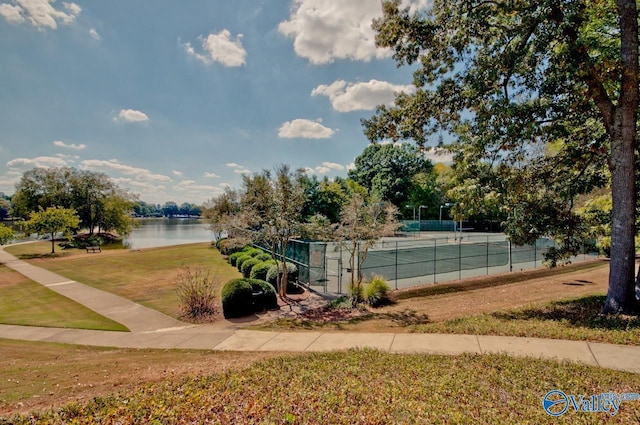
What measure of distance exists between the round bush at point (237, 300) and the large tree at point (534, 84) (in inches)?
284

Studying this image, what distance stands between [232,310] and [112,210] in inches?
1775

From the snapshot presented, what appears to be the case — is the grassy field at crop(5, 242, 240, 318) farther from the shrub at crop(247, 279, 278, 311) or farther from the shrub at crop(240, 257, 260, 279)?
the shrub at crop(247, 279, 278, 311)

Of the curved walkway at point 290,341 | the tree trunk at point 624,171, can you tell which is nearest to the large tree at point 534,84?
the tree trunk at point 624,171

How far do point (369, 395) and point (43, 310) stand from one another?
1337 centimetres

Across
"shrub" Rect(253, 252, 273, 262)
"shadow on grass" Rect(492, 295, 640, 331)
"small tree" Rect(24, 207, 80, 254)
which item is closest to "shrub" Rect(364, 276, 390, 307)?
"shadow on grass" Rect(492, 295, 640, 331)

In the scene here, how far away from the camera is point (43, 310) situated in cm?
1169

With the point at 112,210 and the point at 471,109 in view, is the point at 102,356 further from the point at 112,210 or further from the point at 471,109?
the point at 112,210

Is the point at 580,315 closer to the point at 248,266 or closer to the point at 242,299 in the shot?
the point at 242,299

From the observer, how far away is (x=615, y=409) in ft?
12.3

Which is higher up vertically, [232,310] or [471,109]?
[471,109]

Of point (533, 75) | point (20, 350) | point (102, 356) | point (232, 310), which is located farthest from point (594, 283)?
point (20, 350)

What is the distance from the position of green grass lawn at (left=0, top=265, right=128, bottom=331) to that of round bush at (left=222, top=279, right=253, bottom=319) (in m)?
3.09

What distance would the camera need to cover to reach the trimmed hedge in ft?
36.6

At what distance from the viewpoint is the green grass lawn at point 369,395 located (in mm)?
3625
